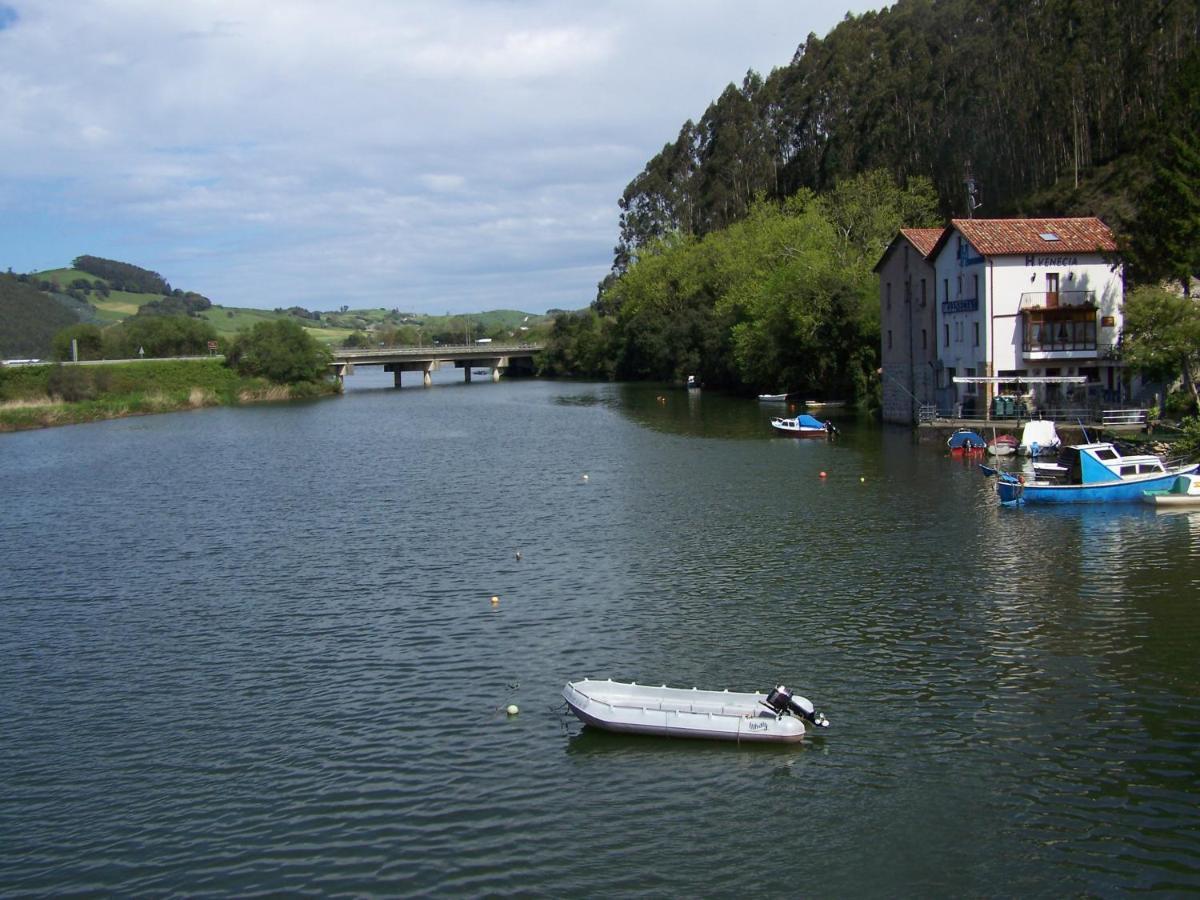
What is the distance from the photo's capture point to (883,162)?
116938 millimetres

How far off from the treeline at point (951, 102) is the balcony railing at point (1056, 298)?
12.8 meters

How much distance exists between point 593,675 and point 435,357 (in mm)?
142546

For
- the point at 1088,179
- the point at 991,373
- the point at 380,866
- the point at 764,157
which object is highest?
the point at 764,157

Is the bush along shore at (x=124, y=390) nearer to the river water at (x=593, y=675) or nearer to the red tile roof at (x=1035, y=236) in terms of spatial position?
the river water at (x=593, y=675)

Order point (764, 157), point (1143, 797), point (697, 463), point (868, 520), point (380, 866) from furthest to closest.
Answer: point (764, 157) < point (697, 463) < point (868, 520) < point (1143, 797) < point (380, 866)

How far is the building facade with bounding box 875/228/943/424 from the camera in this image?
6900cm

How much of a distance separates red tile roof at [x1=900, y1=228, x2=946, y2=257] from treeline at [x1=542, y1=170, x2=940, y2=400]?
1172 centimetres

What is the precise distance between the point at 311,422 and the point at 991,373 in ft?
198

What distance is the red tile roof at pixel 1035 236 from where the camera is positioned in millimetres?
60062

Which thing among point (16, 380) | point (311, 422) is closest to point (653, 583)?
point (311, 422)

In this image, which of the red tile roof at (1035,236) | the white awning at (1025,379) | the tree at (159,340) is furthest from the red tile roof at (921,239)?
the tree at (159,340)

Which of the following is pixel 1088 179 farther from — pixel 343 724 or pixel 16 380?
pixel 16 380

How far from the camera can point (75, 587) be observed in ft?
113

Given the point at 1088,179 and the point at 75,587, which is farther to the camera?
the point at 1088,179
